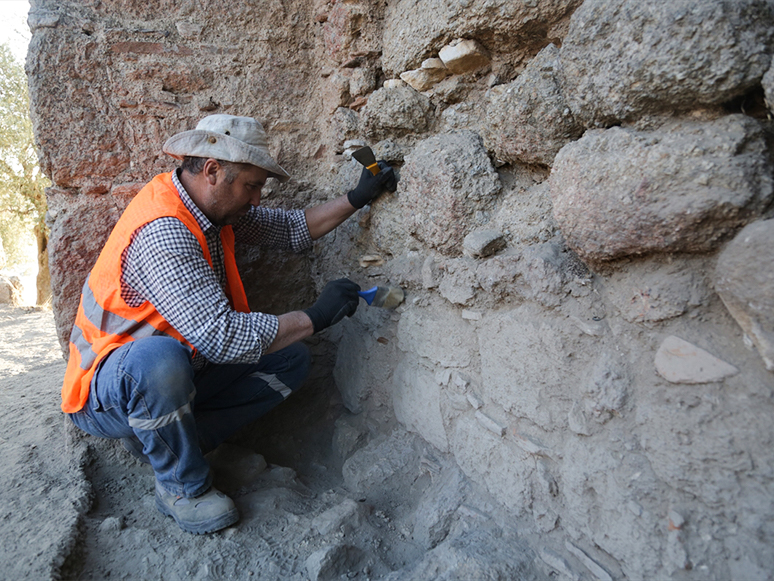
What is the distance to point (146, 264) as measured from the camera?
148cm

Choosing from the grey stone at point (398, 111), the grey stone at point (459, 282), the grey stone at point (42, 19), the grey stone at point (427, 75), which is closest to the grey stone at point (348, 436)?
the grey stone at point (459, 282)

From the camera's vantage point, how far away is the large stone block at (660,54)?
90 centimetres

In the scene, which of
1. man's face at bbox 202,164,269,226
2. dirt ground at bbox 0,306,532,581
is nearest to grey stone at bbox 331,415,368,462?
dirt ground at bbox 0,306,532,581

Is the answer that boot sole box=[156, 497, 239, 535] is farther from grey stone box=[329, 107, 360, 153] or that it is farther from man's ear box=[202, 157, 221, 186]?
grey stone box=[329, 107, 360, 153]

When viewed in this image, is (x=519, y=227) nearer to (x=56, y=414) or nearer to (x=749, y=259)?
(x=749, y=259)

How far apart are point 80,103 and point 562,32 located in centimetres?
174

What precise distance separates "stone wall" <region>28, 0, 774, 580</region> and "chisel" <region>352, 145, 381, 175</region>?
62 millimetres

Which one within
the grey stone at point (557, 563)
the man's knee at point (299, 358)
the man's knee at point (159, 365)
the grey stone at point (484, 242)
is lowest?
the grey stone at point (557, 563)

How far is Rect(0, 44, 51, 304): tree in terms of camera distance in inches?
195

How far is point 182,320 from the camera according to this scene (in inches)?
58.0

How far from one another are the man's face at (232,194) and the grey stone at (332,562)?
43.6 inches

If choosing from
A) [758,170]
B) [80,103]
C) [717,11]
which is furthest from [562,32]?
[80,103]

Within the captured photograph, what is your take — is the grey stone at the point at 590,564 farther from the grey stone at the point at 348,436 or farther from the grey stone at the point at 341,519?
the grey stone at the point at 348,436

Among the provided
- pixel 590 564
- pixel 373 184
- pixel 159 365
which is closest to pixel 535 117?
pixel 373 184
